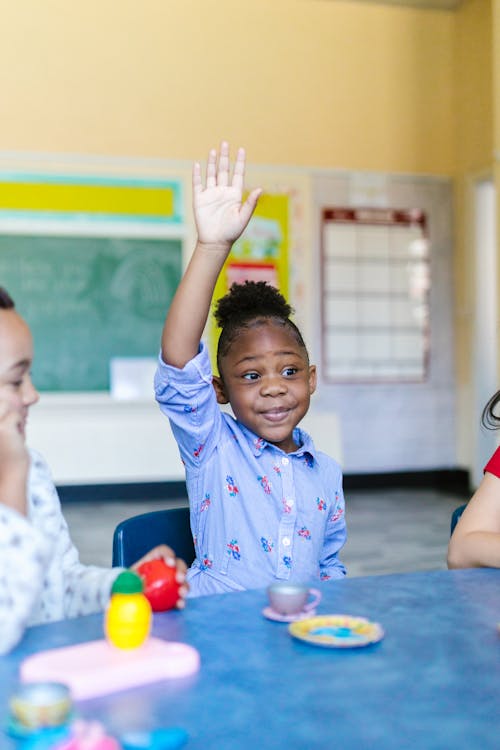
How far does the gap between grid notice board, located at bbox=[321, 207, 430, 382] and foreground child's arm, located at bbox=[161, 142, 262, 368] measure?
4682mm

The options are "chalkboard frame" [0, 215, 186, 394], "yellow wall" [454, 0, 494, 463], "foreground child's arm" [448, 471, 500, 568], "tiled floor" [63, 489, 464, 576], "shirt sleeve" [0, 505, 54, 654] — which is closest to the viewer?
"shirt sleeve" [0, 505, 54, 654]

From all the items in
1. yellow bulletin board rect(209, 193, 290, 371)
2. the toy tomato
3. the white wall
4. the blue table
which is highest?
yellow bulletin board rect(209, 193, 290, 371)

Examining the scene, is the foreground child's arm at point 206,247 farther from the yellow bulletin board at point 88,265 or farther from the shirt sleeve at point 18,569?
the yellow bulletin board at point 88,265

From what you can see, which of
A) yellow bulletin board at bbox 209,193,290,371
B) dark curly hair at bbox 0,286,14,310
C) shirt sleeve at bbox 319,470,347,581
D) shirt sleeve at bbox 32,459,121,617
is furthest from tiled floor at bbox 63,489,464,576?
dark curly hair at bbox 0,286,14,310

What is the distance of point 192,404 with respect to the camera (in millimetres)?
1482

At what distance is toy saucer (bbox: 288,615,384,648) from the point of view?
90 cm

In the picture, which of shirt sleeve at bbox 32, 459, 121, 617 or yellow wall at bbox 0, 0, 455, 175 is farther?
yellow wall at bbox 0, 0, 455, 175

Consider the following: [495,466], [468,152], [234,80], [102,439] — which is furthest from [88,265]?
[495,466]

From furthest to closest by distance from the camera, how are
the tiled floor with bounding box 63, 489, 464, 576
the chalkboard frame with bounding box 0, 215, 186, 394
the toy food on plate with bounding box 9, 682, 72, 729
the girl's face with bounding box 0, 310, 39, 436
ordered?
1. the chalkboard frame with bounding box 0, 215, 186, 394
2. the tiled floor with bounding box 63, 489, 464, 576
3. the girl's face with bounding box 0, 310, 39, 436
4. the toy food on plate with bounding box 9, 682, 72, 729

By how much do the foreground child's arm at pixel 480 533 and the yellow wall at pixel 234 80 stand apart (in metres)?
4.63

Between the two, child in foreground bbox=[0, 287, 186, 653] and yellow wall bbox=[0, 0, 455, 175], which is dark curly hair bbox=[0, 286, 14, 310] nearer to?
child in foreground bbox=[0, 287, 186, 653]

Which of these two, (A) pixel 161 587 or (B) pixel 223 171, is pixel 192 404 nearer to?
(B) pixel 223 171

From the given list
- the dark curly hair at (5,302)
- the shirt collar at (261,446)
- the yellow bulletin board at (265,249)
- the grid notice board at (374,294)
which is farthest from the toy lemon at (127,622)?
the grid notice board at (374,294)

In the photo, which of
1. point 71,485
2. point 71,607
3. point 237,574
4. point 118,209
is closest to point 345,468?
point 71,485
